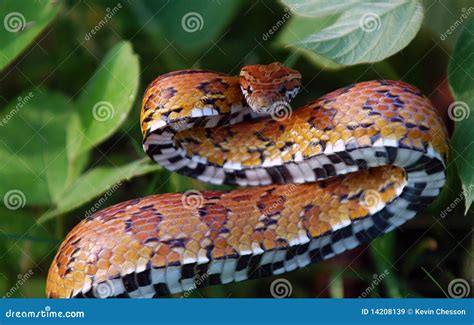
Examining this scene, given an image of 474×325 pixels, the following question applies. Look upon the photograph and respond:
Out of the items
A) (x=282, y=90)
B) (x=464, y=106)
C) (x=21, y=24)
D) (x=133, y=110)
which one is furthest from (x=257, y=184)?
(x=21, y=24)

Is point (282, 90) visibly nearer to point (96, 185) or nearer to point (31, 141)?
point (96, 185)

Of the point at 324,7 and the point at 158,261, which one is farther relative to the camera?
the point at 324,7

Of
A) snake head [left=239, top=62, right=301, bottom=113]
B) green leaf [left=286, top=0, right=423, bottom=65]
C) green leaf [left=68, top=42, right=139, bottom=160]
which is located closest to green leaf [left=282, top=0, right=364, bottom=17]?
green leaf [left=286, top=0, right=423, bottom=65]

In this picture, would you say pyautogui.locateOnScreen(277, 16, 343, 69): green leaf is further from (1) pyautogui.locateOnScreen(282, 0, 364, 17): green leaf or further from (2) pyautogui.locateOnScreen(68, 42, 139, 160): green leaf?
(2) pyautogui.locateOnScreen(68, 42, 139, 160): green leaf

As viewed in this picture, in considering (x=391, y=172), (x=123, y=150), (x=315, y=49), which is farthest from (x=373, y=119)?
(x=123, y=150)

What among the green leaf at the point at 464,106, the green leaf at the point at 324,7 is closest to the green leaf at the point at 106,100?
the green leaf at the point at 324,7

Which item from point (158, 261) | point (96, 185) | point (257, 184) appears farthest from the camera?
point (96, 185)
